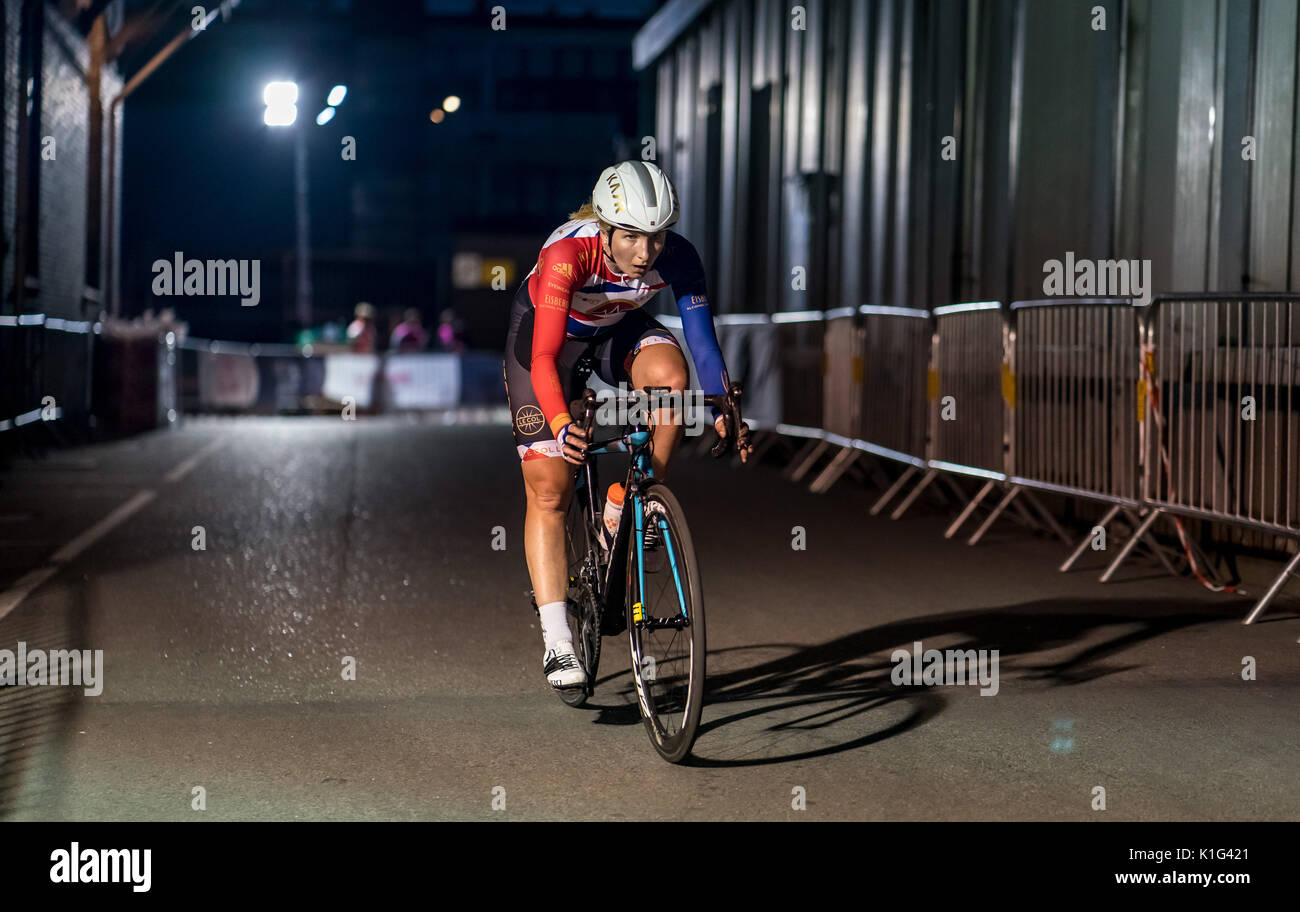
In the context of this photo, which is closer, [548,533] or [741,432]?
[741,432]

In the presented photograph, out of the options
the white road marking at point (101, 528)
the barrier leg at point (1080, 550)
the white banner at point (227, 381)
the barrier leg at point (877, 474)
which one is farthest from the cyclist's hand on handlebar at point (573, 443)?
the white banner at point (227, 381)

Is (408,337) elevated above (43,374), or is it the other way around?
(408,337)

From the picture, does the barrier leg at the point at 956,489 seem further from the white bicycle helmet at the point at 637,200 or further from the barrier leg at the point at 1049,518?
the white bicycle helmet at the point at 637,200

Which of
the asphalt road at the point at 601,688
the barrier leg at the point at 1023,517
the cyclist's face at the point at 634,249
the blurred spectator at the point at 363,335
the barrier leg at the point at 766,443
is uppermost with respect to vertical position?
the blurred spectator at the point at 363,335

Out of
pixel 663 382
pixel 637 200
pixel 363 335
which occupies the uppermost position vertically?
pixel 363 335

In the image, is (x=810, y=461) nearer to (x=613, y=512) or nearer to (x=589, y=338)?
(x=589, y=338)

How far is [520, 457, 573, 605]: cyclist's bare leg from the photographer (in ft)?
20.6

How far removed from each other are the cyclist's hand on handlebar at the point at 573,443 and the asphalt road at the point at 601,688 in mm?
999

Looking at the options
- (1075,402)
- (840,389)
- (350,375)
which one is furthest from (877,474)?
(350,375)

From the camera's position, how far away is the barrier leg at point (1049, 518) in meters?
11.5

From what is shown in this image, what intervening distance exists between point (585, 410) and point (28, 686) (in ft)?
9.05

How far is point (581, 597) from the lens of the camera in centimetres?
644

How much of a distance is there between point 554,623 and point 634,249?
4.59 ft

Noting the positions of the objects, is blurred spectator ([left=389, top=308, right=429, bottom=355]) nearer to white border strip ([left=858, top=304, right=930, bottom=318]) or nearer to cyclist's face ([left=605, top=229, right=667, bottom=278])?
white border strip ([left=858, top=304, right=930, bottom=318])
